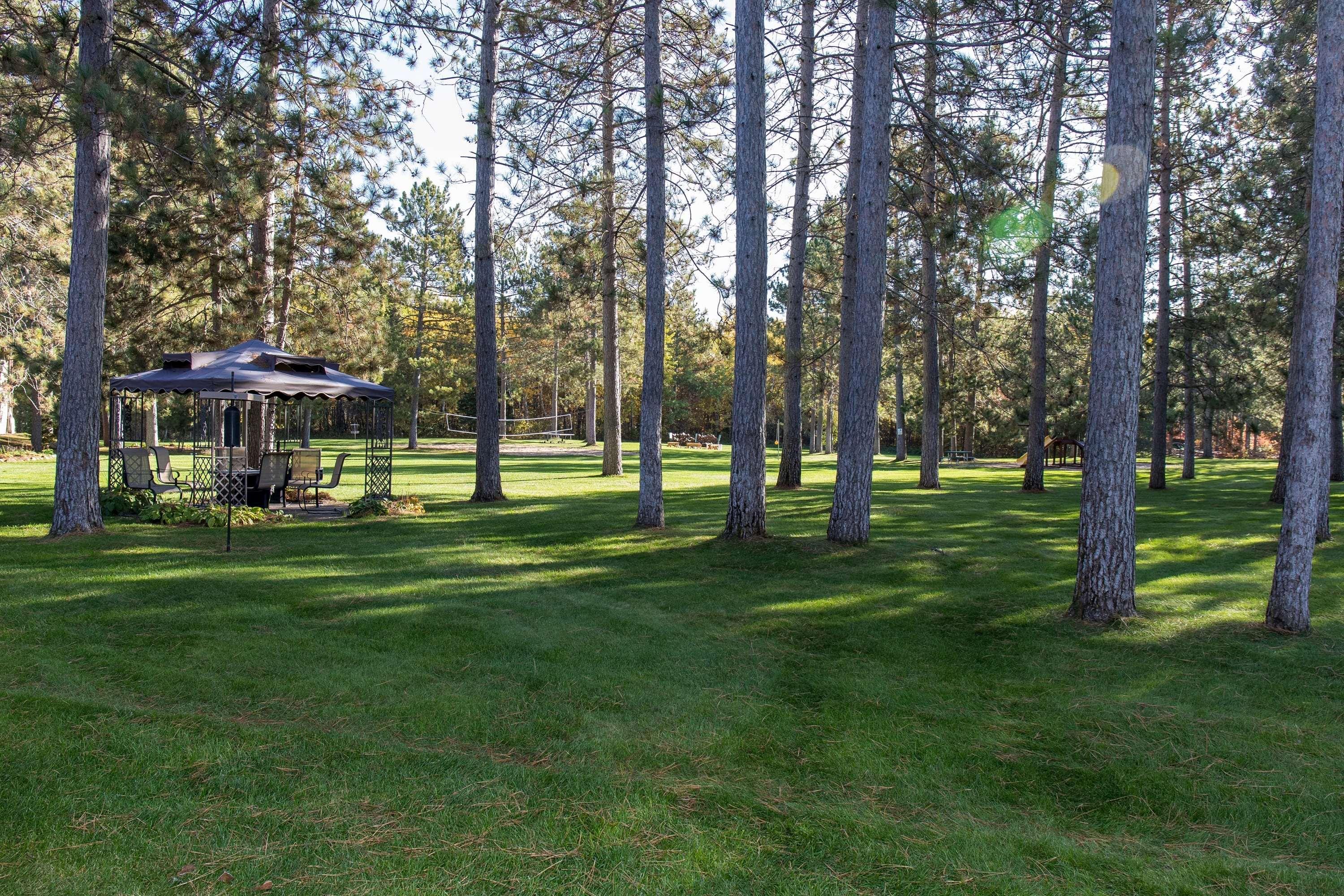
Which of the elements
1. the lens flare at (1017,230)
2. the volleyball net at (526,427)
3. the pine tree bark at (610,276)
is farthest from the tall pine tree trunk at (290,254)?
the volleyball net at (526,427)

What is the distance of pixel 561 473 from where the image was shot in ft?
70.5

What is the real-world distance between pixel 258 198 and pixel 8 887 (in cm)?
1211

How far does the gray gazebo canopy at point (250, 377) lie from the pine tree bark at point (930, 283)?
8595 mm

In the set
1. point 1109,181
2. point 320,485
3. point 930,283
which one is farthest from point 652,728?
point 930,283

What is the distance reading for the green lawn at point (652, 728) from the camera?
287 centimetres

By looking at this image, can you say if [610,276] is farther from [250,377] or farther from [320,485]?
[250,377]

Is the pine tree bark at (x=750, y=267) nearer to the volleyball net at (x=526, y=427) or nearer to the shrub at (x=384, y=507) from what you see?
the shrub at (x=384, y=507)

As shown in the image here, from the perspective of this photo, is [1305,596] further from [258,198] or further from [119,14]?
[258,198]

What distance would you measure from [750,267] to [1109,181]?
13.0 feet

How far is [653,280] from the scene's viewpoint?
10.5 m

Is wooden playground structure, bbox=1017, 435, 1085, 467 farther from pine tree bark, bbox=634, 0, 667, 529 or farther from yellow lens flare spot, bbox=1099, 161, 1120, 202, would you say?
yellow lens flare spot, bbox=1099, 161, 1120, 202

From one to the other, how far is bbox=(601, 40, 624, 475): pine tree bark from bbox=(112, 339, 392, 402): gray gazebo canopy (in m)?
4.89

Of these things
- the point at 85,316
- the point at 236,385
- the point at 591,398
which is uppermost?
the point at 591,398

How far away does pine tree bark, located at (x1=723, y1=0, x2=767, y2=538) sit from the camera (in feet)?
29.7
